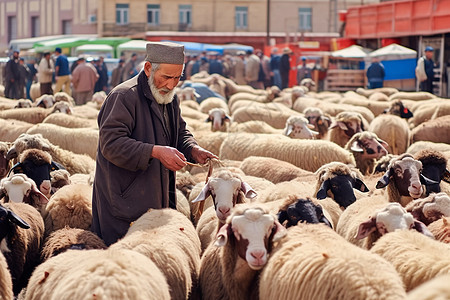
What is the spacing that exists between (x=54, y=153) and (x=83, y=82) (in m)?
12.1

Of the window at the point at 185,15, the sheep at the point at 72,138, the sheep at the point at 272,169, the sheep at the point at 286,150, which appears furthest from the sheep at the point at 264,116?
the window at the point at 185,15

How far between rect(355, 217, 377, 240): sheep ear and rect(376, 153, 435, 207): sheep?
1425mm

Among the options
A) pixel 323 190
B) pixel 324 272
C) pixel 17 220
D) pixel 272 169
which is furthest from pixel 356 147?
pixel 324 272

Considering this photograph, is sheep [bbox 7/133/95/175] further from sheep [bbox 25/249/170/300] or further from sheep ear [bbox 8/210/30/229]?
sheep [bbox 25/249/170/300]

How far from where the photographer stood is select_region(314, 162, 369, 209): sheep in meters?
6.95

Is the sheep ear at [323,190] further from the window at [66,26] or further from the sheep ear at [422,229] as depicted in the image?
the window at [66,26]

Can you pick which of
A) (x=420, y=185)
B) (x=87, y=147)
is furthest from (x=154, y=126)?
(x=87, y=147)

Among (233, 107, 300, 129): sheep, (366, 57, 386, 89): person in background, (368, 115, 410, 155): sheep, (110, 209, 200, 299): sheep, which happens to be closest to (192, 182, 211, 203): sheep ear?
(110, 209, 200, 299): sheep

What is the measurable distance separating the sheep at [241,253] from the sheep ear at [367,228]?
0.75 metres

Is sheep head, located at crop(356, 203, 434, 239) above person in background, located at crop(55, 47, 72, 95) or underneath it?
underneath

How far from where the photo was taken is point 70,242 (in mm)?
5199

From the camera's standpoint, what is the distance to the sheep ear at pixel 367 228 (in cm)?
514

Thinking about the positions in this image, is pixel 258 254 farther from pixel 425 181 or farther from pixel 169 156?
pixel 425 181

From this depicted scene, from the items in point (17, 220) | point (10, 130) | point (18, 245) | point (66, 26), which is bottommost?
point (18, 245)
